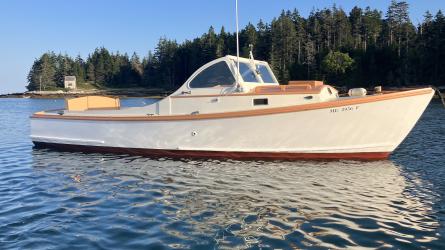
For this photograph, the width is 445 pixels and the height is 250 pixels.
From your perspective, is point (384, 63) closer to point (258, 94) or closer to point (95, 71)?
point (258, 94)

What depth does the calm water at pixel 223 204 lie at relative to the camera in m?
6.50

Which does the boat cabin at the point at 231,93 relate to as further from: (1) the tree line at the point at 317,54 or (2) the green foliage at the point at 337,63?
(2) the green foliage at the point at 337,63

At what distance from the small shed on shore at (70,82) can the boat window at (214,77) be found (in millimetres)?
135434

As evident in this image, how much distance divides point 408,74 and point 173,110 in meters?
65.2

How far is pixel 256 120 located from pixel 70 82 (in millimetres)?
138837

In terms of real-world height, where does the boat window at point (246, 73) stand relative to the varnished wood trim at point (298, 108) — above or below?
above

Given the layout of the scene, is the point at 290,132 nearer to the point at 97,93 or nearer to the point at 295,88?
the point at 295,88

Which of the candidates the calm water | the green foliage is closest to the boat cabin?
the calm water

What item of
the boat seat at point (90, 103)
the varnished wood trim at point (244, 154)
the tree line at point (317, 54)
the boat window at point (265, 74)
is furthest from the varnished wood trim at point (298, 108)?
the tree line at point (317, 54)

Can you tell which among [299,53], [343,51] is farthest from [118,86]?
[343,51]

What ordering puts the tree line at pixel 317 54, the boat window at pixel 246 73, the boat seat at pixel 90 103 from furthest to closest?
the tree line at pixel 317 54
the boat seat at pixel 90 103
the boat window at pixel 246 73

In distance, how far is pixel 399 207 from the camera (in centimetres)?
796

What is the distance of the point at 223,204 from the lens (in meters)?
8.39

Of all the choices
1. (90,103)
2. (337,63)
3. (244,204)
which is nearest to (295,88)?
(244,204)
